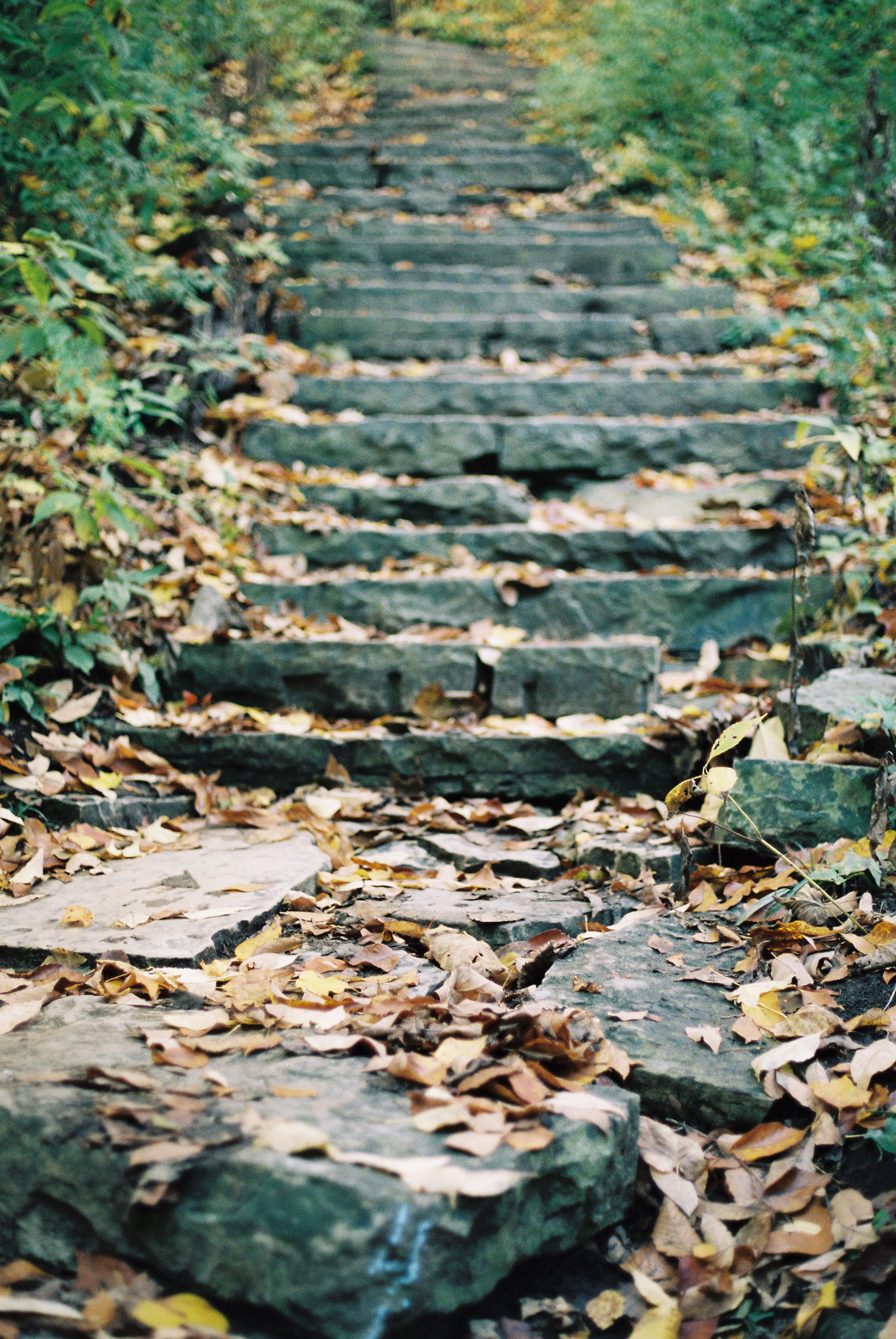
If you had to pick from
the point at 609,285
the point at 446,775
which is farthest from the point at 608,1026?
the point at 609,285

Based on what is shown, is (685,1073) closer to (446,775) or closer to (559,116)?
(446,775)

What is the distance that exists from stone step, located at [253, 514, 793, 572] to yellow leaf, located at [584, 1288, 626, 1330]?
8.43 feet

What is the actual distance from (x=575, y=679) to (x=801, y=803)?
36.3 inches

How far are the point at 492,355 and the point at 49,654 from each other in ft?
9.44

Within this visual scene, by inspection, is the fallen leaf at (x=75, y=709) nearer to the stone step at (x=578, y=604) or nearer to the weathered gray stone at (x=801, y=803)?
the stone step at (x=578, y=604)

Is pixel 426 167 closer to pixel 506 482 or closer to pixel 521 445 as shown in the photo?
pixel 521 445

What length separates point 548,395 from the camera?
13.4 ft

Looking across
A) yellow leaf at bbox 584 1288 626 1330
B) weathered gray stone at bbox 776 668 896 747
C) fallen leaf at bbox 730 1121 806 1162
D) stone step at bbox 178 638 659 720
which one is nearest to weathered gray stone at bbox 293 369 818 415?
stone step at bbox 178 638 659 720

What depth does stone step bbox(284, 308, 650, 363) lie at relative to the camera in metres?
4.52

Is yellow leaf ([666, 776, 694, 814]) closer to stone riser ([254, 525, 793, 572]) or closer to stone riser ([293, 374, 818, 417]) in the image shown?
stone riser ([254, 525, 793, 572])

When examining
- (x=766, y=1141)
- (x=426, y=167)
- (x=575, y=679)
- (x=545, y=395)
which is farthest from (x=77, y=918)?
(x=426, y=167)

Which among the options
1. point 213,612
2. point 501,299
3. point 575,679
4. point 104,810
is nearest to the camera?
point 104,810

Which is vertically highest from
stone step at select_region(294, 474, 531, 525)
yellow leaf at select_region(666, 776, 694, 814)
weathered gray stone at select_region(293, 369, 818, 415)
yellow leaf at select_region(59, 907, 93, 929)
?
weathered gray stone at select_region(293, 369, 818, 415)

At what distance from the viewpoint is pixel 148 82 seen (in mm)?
3574
